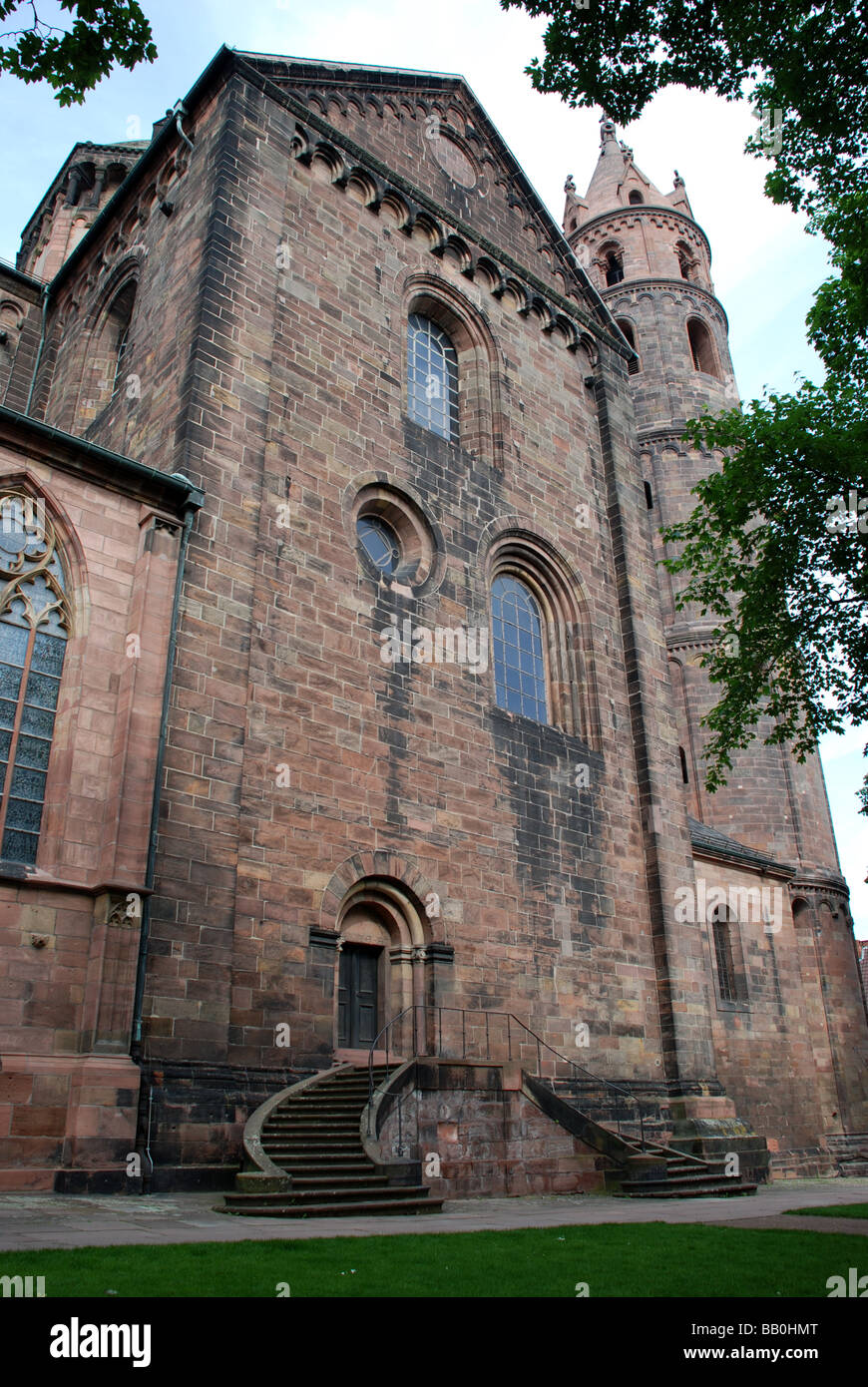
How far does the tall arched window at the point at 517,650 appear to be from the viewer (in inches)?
715

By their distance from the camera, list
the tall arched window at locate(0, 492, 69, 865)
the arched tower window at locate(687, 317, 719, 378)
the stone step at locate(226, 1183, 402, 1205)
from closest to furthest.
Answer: the stone step at locate(226, 1183, 402, 1205) → the tall arched window at locate(0, 492, 69, 865) → the arched tower window at locate(687, 317, 719, 378)

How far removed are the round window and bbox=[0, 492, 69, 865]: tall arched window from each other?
5.69 metres

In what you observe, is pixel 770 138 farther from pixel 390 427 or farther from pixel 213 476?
pixel 213 476

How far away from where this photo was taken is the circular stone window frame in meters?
16.3

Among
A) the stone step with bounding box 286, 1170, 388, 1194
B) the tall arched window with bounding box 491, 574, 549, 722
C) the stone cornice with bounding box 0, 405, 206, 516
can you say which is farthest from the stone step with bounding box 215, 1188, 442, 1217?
the tall arched window with bounding box 491, 574, 549, 722

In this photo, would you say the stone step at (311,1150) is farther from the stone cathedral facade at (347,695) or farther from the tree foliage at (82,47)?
the tree foliage at (82,47)

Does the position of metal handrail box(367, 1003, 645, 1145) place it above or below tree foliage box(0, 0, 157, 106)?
below

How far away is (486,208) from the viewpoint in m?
22.2

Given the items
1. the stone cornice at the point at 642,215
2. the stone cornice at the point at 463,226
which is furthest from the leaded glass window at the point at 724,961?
the stone cornice at the point at 642,215

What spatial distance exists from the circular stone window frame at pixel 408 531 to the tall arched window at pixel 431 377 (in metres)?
2.31

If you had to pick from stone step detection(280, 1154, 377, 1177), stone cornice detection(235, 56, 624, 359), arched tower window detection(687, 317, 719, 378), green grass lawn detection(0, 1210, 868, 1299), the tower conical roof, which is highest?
the tower conical roof

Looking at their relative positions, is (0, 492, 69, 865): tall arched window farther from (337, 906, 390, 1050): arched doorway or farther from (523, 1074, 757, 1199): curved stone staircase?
(523, 1074, 757, 1199): curved stone staircase
